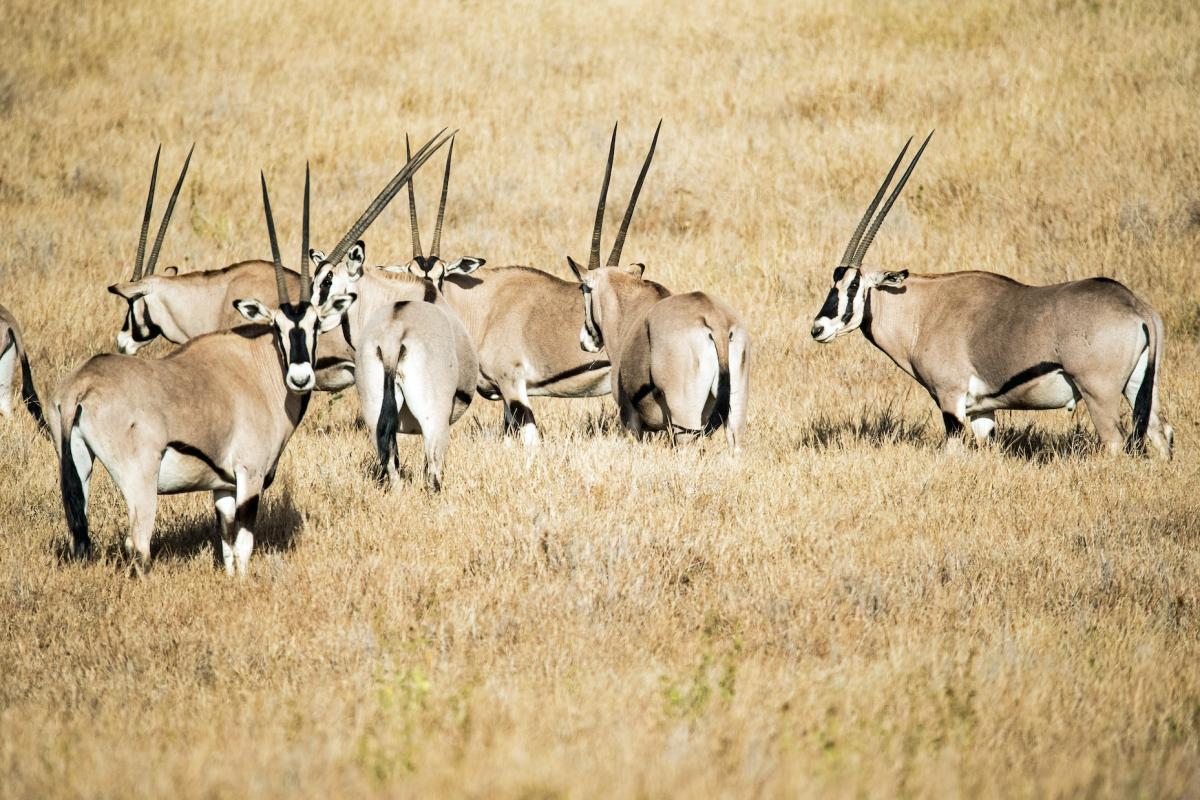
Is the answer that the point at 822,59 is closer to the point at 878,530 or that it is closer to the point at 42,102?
the point at 42,102

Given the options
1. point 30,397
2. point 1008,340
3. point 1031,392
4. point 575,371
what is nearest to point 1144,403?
point 1031,392

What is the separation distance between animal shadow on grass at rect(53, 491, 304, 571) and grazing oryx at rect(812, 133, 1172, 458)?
16.2 ft

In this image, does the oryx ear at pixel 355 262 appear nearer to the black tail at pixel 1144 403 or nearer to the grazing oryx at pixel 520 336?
the grazing oryx at pixel 520 336

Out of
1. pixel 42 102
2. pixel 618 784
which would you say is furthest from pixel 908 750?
pixel 42 102

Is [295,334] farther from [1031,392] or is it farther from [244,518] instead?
[1031,392]

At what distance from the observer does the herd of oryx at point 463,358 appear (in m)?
5.97

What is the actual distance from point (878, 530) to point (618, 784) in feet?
12.9

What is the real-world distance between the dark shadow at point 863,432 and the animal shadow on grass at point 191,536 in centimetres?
424

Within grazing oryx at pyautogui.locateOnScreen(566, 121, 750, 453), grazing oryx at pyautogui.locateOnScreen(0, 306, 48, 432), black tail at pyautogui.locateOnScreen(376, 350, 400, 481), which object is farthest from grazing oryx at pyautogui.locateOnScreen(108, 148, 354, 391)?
black tail at pyautogui.locateOnScreen(376, 350, 400, 481)

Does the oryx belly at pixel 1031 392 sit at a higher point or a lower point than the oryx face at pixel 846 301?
lower

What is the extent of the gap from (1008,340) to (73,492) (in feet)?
22.5

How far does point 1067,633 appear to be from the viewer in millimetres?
5340

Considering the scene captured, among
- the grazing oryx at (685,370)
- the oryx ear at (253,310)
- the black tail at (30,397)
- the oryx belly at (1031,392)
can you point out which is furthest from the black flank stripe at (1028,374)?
the black tail at (30,397)

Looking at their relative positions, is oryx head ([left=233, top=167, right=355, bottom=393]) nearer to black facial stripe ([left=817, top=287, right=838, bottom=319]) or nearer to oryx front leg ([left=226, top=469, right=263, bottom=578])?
oryx front leg ([left=226, top=469, right=263, bottom=578])
